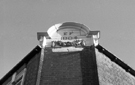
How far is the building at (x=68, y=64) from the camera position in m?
12.5

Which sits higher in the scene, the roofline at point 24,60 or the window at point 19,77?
the roofline at point 24,60

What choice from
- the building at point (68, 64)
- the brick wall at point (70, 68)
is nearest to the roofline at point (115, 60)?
the building at point (68, 64)

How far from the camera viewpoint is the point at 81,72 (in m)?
12.8

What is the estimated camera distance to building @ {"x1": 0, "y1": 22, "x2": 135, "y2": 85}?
12539 millimetres

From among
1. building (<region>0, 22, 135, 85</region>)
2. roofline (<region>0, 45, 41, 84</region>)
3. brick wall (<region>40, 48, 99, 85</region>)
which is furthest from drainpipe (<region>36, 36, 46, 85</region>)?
roofline (<region>0, 45, 41, 84</region>)

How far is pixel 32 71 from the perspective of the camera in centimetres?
1351

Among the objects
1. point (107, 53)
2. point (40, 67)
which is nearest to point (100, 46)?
point (107, 53)

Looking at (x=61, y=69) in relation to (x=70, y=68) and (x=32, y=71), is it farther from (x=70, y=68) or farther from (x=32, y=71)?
(x=32, y=71)

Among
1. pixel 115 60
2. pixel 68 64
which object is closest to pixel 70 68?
pixel 68 64

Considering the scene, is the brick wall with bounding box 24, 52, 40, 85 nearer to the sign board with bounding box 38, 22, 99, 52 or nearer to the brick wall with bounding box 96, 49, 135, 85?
the sign board with bounding box 38, 22, 99, 52

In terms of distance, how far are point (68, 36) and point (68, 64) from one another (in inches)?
97.7

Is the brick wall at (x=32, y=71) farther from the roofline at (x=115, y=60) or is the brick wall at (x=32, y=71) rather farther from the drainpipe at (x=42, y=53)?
the roofline at (x=115, y=60)

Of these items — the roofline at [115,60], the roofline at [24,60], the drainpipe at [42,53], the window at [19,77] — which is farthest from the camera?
the roofline at [24,60]

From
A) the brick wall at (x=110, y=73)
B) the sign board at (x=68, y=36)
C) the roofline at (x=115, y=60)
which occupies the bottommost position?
the brick wall at (x=110, y=73)
